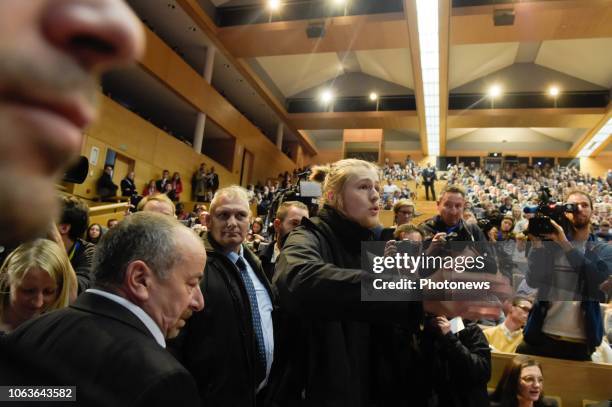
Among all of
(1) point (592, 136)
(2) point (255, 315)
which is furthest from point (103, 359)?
(1) point (592, 136)

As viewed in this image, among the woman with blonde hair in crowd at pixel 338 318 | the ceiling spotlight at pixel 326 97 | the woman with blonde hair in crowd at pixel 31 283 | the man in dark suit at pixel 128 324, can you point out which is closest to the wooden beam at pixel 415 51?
the ceiling spotlight at pixel 326 97

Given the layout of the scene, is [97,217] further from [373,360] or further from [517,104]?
[517,104]

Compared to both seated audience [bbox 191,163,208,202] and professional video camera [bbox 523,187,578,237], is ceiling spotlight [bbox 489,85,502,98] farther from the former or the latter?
professional video camera [bbox 523,187,578,237]

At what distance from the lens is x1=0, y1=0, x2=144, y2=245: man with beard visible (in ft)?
0.55

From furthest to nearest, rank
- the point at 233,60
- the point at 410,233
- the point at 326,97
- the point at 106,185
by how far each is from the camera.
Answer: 1. the point at 326,97
2. the point at 233,60
3. the point at 106,185
4. the point at 410,233

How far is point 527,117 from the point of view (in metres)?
13.7

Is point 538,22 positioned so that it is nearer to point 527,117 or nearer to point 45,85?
point 527,117

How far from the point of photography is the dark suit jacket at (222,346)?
4.13ft

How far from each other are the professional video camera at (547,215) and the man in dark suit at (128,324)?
1.39m

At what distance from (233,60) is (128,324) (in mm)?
11198

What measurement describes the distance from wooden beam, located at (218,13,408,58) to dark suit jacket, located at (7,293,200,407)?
966 cm

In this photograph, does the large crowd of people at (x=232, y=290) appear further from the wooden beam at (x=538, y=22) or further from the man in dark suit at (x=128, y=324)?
the wooden beam at (x=538, y=22)

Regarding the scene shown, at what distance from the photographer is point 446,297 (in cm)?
62

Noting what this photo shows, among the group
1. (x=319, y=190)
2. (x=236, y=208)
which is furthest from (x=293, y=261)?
(x=319, y=190)
